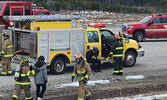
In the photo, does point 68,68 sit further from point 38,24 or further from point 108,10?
point 108,10

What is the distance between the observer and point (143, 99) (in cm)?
1096

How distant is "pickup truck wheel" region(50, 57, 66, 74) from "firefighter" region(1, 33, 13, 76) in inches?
64.3

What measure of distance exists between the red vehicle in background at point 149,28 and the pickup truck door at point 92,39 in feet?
38.5

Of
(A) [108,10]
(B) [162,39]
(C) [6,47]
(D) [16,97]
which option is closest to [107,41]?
(C) [6,47]

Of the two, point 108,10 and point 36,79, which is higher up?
point 108,10

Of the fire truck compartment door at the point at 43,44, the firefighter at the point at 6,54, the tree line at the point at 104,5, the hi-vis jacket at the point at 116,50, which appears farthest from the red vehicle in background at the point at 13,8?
the tree line at the point at 104,5

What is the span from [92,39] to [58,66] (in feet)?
6.36

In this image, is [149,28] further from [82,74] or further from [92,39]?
[82,74]

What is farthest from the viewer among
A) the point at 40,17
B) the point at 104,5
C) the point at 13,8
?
the point at 104,5

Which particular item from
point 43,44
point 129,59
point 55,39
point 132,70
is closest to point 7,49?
point 43,44

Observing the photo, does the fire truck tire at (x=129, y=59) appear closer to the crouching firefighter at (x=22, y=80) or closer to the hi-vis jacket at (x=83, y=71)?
the hi-vis jacket at (x=83, y=71)

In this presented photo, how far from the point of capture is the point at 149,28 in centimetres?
2684

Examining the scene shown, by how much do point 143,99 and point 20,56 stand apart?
5.68 metres

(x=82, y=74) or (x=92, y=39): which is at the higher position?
(x=92, y=39)
